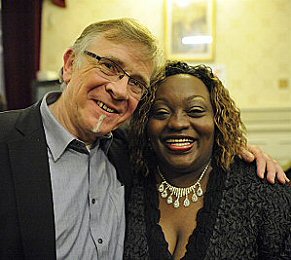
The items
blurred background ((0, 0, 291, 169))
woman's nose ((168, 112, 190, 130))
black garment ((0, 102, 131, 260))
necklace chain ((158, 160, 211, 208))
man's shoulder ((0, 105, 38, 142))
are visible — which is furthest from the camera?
blurred background ((0, 0, 291, 169))

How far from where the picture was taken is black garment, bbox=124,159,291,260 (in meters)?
1.55

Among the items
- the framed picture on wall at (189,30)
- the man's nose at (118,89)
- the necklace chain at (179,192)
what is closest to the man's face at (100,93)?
the man's nose at (118,89)

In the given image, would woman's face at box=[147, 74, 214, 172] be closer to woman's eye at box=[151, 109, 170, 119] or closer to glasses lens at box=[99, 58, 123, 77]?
woman's eye at box=[151, 109, 170, 119]

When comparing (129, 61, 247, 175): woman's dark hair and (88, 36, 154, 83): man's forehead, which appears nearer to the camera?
(88, 36, 154, 83): man's forehead

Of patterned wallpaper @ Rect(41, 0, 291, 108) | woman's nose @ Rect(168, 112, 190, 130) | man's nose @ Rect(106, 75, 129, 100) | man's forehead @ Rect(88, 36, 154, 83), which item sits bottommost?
woman's nose @ Rect(168, 112, 190, 130)

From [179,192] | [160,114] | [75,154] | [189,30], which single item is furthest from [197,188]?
[189,30]

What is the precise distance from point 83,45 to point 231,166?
629 mm

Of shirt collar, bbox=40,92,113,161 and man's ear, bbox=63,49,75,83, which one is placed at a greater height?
man's ear, bbox=63,49,75,83

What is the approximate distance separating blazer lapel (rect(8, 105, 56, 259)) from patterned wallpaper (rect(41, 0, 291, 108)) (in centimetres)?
324

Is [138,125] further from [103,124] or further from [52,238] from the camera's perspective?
[52,238]

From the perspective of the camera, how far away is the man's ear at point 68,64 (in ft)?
5.28

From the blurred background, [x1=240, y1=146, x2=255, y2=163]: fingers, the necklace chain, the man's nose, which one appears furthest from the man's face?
the blurred background

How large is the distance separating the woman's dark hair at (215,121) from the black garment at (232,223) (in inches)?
2.9

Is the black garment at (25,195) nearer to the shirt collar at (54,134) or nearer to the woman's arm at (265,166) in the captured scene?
the shirt collar at (54,134)
